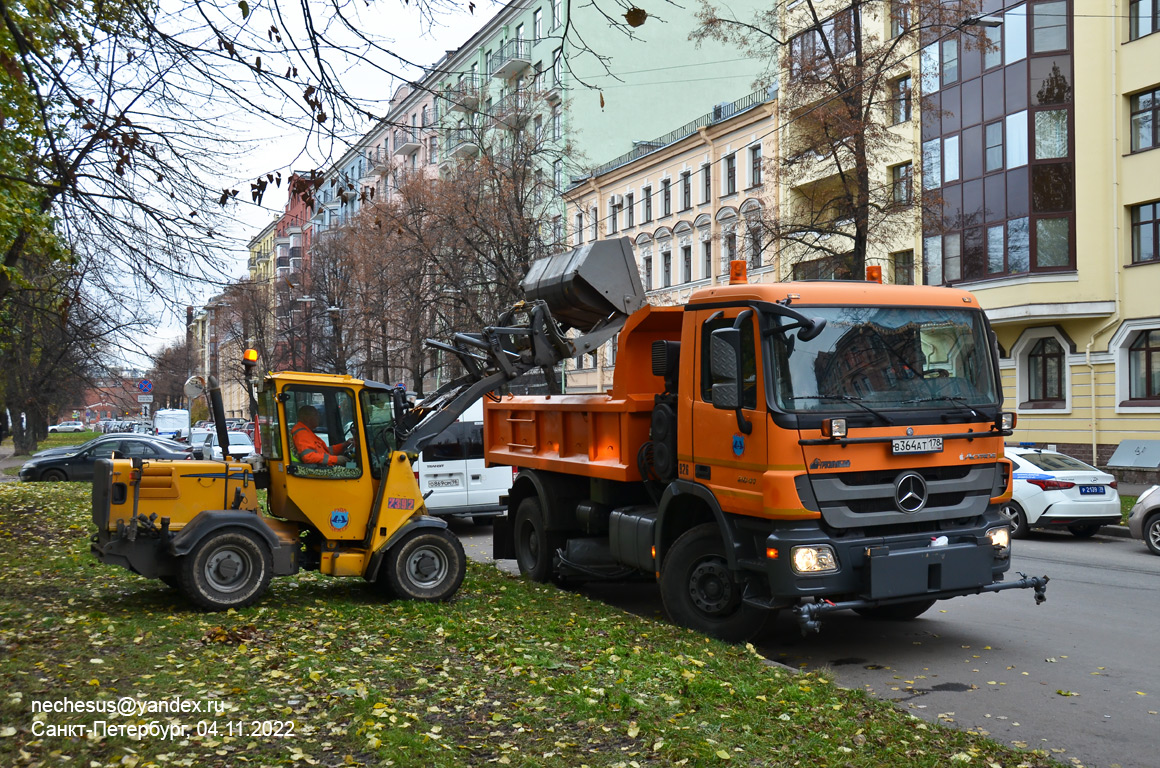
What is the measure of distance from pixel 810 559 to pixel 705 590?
1.36 meters

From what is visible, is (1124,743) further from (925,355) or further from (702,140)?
(702,140)

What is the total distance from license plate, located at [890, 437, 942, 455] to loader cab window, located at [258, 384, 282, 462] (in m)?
5.75

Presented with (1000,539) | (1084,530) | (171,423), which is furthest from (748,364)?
(171,423)

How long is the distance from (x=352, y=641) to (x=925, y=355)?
5.16 m

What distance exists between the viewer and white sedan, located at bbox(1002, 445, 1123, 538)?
15609 millimetres

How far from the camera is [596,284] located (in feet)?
34.1

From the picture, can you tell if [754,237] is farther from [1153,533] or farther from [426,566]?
[426,566]

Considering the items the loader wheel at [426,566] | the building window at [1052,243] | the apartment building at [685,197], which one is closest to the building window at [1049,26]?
the building window at [1052,243]

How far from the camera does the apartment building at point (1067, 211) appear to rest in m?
24.7

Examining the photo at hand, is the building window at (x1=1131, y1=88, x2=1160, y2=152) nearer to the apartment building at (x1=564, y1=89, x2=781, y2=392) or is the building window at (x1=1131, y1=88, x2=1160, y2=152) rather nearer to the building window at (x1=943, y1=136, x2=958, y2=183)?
the building window at (x1=943, y1=136, x2=958, y2=183)

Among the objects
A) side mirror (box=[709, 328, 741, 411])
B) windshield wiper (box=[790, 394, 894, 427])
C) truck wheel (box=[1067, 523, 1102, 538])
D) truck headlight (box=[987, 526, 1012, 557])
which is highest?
side mirror (box=[709, 328, 741, 411])

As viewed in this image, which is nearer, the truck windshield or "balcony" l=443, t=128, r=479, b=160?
"balcony" l=443, t=128, r=479, b=160

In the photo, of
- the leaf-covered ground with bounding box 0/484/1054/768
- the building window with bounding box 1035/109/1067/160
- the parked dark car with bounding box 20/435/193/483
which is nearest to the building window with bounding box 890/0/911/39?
the building window with bounding box 1035/109/1067/160

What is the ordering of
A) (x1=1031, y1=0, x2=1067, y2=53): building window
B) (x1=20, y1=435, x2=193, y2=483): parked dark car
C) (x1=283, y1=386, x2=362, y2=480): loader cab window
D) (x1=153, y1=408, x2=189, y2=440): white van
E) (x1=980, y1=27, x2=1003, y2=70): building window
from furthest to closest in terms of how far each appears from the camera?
(x1=153, y1=408, x2=189, y2=440): white van
(x1=20, y1=435, x2=193, y2=483): parked dark car
(x1=980, y1=27, x2=1003, y2=70): building window
(x1=1031, y1=0, x2=1067, y2=53): building window
(x1=283, y1=386, x2=362, y2=480): loader cab window
